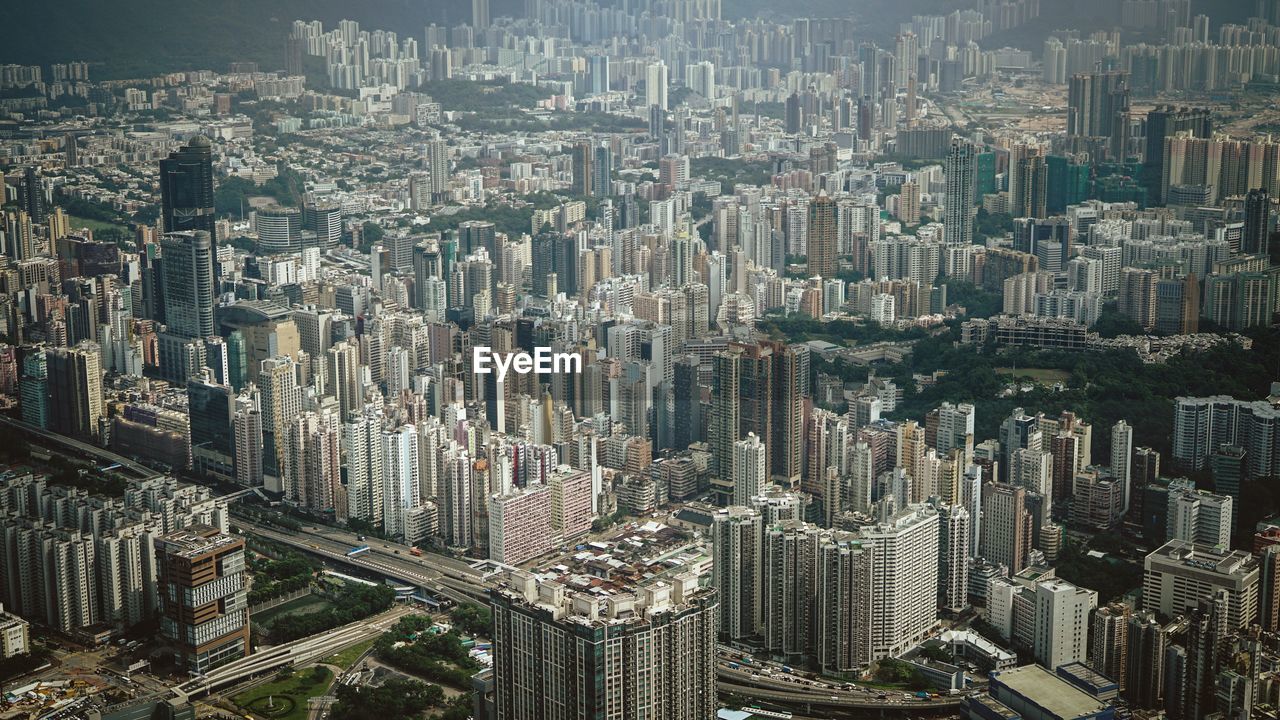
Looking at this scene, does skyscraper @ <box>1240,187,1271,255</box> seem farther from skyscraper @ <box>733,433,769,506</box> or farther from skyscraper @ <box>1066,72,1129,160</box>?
skyscraper @ <box>733,433,769,506</box>

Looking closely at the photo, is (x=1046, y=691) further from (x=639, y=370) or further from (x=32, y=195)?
(x=32, y=195)

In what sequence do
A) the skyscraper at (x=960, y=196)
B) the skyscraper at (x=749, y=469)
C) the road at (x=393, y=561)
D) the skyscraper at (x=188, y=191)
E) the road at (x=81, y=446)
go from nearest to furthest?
the road at (x=393, y=561) → the skyscraper at (x=749, y=469) → the road at (x=81, y=446) → the skyscraper at (x=188, y=191) → the skyscraper at (x=960, y=196)

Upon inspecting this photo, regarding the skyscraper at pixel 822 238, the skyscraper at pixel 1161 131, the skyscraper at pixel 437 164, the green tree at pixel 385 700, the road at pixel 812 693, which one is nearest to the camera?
the green tree at pixel 385 700

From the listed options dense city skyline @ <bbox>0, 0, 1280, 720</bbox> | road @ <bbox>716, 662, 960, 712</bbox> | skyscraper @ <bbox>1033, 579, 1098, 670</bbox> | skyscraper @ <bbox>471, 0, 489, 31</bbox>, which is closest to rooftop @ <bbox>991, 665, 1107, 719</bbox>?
dense city skyline @ <bbox>0, 0, 1280, 720</bbox>

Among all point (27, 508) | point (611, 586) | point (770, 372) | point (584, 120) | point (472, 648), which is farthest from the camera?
point (584, 120)

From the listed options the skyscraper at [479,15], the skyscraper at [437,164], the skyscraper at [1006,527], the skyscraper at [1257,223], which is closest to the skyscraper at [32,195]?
the skyscraper at [437,164]

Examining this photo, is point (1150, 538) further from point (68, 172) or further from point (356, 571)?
point (68, 172)

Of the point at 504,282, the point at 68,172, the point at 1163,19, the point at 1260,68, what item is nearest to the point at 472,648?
the point at 504,282

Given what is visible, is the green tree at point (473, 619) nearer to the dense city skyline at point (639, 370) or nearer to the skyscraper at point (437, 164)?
the dense city skyline at point (639, 370)
